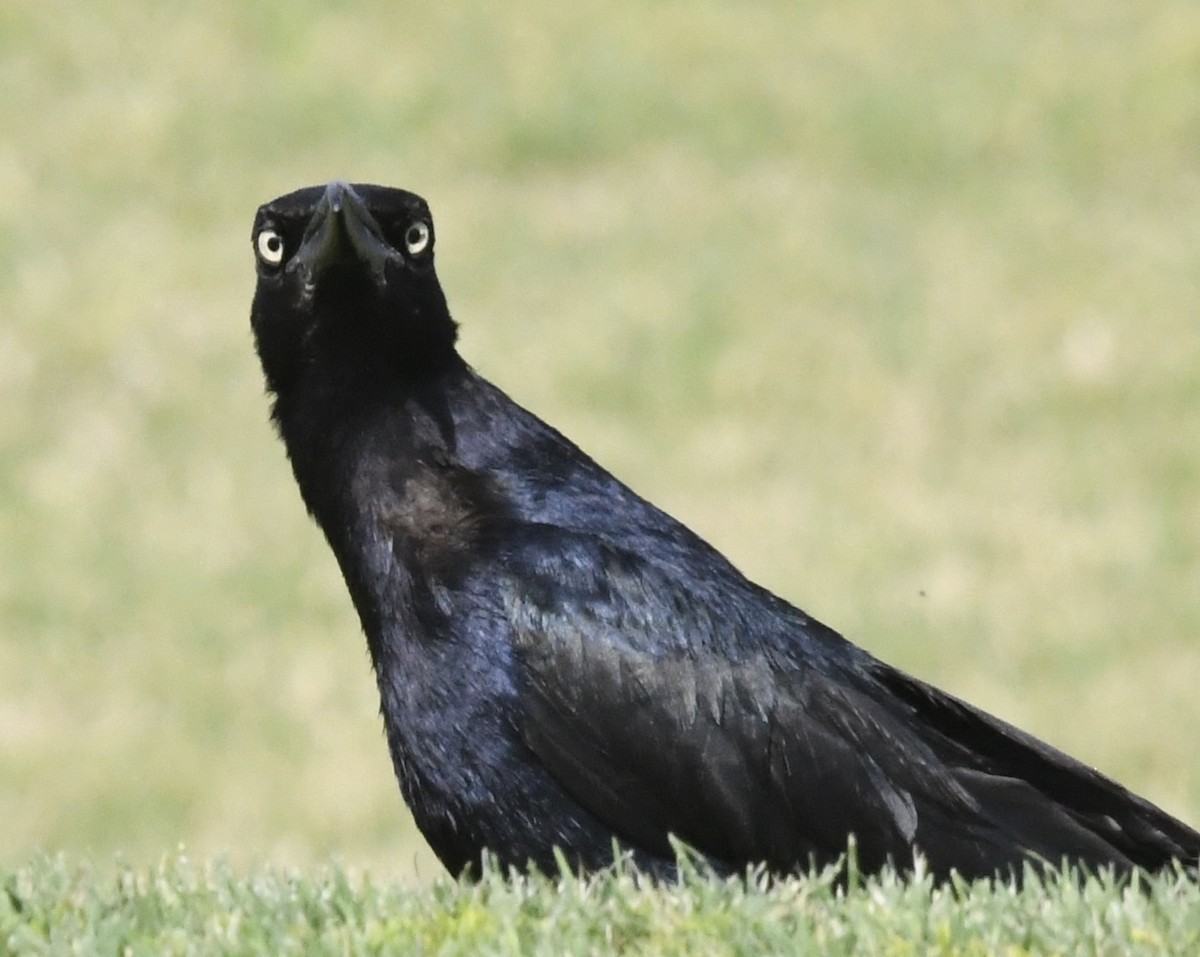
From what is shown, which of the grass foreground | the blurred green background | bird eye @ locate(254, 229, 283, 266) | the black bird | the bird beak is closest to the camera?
the grass foreground

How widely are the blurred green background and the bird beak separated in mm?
5554

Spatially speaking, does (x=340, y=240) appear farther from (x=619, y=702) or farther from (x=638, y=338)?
(x=638, y=338)

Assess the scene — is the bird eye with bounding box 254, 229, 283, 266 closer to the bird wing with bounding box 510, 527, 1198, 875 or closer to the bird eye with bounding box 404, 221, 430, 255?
the bird eye with bounding box 404, 221, 430, 255

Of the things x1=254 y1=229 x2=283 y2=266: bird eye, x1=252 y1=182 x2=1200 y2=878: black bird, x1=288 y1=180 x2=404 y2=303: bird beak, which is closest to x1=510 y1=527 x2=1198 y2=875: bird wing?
x1=252 y1=182 x2=1200 y2=878: black bird

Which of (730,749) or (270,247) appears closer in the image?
(730,749)

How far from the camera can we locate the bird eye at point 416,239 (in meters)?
6.93

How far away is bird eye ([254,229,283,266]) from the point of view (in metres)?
6.93

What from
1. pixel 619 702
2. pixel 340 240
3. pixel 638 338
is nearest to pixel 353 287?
pixel 340 240

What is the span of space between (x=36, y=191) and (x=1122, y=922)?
58.4 feet

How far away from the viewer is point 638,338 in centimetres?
1948

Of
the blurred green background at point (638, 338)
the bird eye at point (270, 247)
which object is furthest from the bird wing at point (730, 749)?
the blurred green background at point (638, 338)

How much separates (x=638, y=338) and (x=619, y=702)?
1322cm

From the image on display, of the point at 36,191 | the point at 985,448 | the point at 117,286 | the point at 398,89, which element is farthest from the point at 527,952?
the point at 398,89

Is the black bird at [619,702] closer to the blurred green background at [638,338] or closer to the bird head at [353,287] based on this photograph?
the bird head at [353,287]
